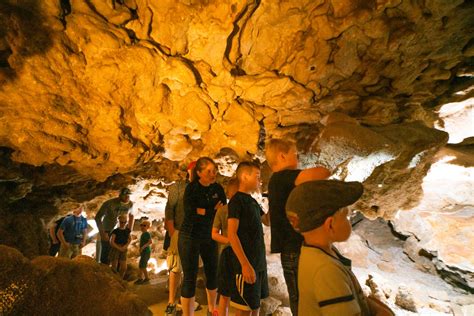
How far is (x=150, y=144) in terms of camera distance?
4.38 m

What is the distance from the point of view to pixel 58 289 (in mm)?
1868

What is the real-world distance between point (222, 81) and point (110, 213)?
3474 mm

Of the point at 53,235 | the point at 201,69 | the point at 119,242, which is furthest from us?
the point at 53,235

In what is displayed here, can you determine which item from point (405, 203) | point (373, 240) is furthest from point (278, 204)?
point (373, 240)

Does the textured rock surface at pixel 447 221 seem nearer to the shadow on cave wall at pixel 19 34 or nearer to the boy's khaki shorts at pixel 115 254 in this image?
the boy's khaki shorts at pixel 115 254

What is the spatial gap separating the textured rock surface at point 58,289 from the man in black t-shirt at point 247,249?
35.1 inches

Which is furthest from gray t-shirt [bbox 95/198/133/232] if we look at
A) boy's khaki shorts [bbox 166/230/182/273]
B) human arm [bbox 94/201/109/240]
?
boy's khaki shorts [bbox 166/230/182/273]

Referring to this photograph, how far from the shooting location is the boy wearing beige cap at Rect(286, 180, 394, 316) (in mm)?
1109

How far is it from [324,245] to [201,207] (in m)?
2.03

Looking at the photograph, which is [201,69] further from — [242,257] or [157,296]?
[157,296]

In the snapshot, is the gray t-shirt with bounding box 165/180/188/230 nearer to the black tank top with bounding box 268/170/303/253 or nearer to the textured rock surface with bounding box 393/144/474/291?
the black tank top with bounding box 268/170/303/253

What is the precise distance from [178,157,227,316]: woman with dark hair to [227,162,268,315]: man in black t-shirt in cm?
52

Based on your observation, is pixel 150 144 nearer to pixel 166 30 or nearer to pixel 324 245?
pixel 166 30

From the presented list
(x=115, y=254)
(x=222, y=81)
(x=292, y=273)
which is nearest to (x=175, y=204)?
(x=222, y=81)
